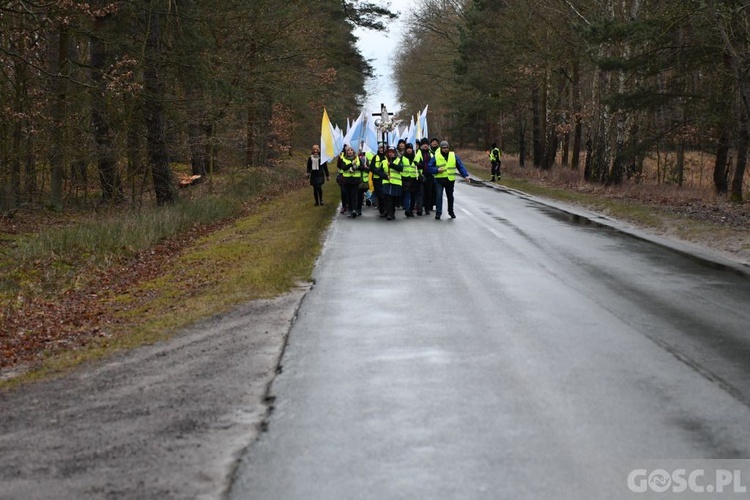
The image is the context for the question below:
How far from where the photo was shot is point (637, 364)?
7152mm

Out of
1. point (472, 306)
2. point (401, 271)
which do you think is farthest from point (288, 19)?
point (472, 306)

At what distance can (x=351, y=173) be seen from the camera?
20688mm

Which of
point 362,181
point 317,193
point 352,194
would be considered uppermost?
point 362,181

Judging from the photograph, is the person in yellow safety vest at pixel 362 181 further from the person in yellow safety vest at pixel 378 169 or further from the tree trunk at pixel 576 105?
the tree trunk at pixel 576 105

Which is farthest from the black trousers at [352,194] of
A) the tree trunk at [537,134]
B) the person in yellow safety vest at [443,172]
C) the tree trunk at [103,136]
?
the tree trunk at [537,134]

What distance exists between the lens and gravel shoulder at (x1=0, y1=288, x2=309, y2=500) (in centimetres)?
488

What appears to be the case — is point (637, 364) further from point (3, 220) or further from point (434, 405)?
point (3, 220)

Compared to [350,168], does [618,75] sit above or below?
above

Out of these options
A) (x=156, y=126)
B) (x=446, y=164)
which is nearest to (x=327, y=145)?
(x=446, y=164)

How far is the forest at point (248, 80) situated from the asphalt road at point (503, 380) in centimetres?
1001

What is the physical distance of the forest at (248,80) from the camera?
67.5 ft

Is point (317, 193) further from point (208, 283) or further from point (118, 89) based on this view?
point (208, 283)

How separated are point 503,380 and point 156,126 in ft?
62.4

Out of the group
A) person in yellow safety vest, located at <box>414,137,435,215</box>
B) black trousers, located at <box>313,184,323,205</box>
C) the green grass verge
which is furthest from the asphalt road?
black trousers, located at <box>313,184,323,205</box>
